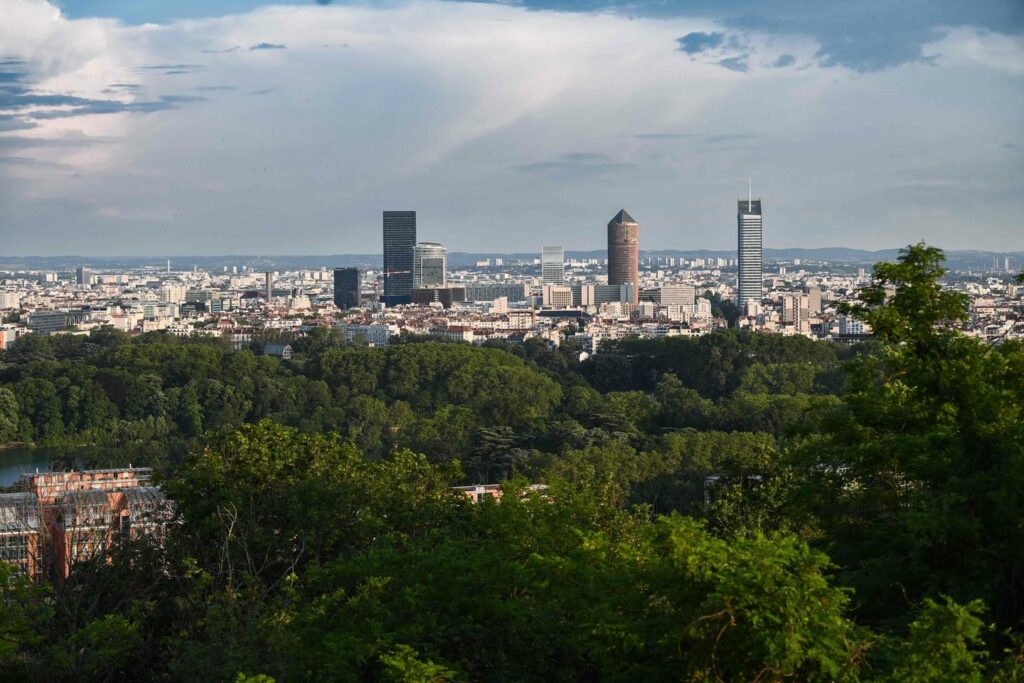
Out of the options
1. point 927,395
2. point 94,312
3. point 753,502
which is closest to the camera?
point 927,395

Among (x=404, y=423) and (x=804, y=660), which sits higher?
(x=804, y=660)

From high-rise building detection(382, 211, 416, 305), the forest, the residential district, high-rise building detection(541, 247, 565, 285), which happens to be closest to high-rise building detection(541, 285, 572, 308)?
the residential district

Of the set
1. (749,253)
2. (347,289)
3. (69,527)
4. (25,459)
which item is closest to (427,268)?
(347,289)

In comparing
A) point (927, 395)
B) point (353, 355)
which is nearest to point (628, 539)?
point (927, 395)

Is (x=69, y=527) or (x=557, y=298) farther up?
(x=69, y=527)

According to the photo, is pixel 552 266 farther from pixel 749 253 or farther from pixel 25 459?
pixel 25 459

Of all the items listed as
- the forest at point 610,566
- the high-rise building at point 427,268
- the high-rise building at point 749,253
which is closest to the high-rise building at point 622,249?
the high-rise building at point 749,253

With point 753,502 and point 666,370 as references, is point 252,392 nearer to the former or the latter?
point 666,370

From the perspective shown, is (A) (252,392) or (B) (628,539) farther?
(A) (252,392)
